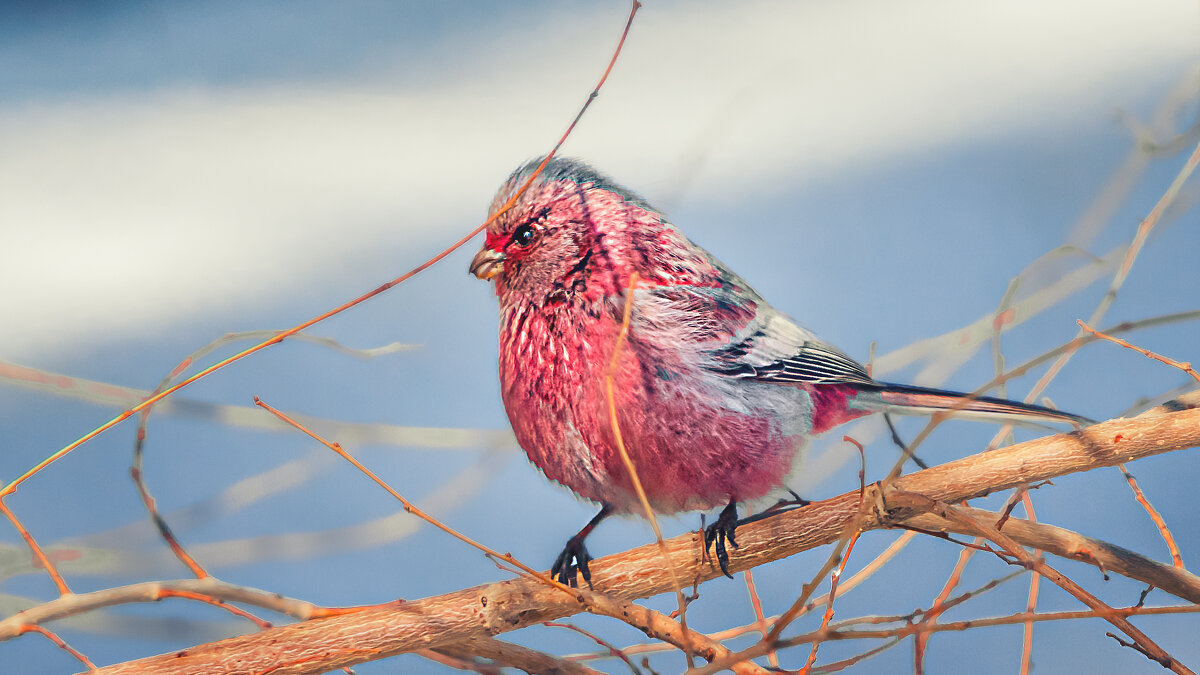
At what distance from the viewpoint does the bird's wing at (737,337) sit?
0.63 m

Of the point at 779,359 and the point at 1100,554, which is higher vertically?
the point at 779,359

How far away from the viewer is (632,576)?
1.95 ft

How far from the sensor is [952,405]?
2.08 feet

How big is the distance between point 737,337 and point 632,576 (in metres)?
0.17

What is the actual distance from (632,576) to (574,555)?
9 centimetres

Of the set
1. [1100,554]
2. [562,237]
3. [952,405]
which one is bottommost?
[1100,554]

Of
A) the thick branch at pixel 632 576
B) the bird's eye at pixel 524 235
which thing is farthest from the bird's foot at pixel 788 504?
the bird's eye at pixel 524 235

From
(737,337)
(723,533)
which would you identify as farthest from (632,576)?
(737,337)

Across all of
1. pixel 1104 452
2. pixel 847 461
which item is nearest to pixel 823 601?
pixel 847 461

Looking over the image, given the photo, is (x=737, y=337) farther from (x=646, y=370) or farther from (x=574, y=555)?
(x=574, y=555)

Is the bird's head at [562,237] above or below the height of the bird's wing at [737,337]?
above

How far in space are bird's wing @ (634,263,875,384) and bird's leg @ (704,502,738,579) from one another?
0.09 m

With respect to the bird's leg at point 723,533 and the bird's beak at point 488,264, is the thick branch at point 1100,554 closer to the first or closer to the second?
the bird's leg at point 723,533

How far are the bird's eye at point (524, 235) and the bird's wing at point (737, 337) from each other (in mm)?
90
